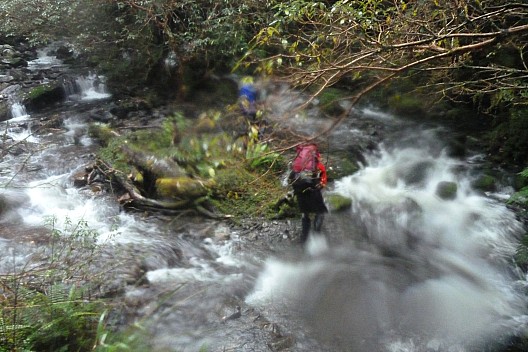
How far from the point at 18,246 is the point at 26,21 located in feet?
27.9

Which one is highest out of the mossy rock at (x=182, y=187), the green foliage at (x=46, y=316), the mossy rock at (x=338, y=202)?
the green foliage at (x=46, y=316)

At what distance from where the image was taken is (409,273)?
19.0 feet

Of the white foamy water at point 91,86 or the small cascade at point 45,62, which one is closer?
the white foamy water at point 91,86

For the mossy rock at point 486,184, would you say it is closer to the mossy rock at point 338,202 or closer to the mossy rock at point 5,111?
the mossy rock at point 338,202

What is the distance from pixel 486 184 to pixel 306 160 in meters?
4.50

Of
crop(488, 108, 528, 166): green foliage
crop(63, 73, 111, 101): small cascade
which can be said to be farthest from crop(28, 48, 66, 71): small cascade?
crop(488, 108, 528, 166): green foliage

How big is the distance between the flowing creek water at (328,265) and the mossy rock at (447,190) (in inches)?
4.0

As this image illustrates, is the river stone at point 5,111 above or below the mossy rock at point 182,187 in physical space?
above

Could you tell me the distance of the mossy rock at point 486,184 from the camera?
7.69 m

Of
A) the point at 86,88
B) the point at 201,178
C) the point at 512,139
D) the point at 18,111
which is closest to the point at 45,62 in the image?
the point at 86,88

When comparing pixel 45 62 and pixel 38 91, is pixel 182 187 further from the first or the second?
pixel 45 62

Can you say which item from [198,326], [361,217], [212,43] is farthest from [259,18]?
[198,326]

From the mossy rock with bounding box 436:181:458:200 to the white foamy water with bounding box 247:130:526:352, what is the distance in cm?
9

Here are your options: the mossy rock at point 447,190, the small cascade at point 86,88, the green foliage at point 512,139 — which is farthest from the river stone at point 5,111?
the green foliage at point 512,139
